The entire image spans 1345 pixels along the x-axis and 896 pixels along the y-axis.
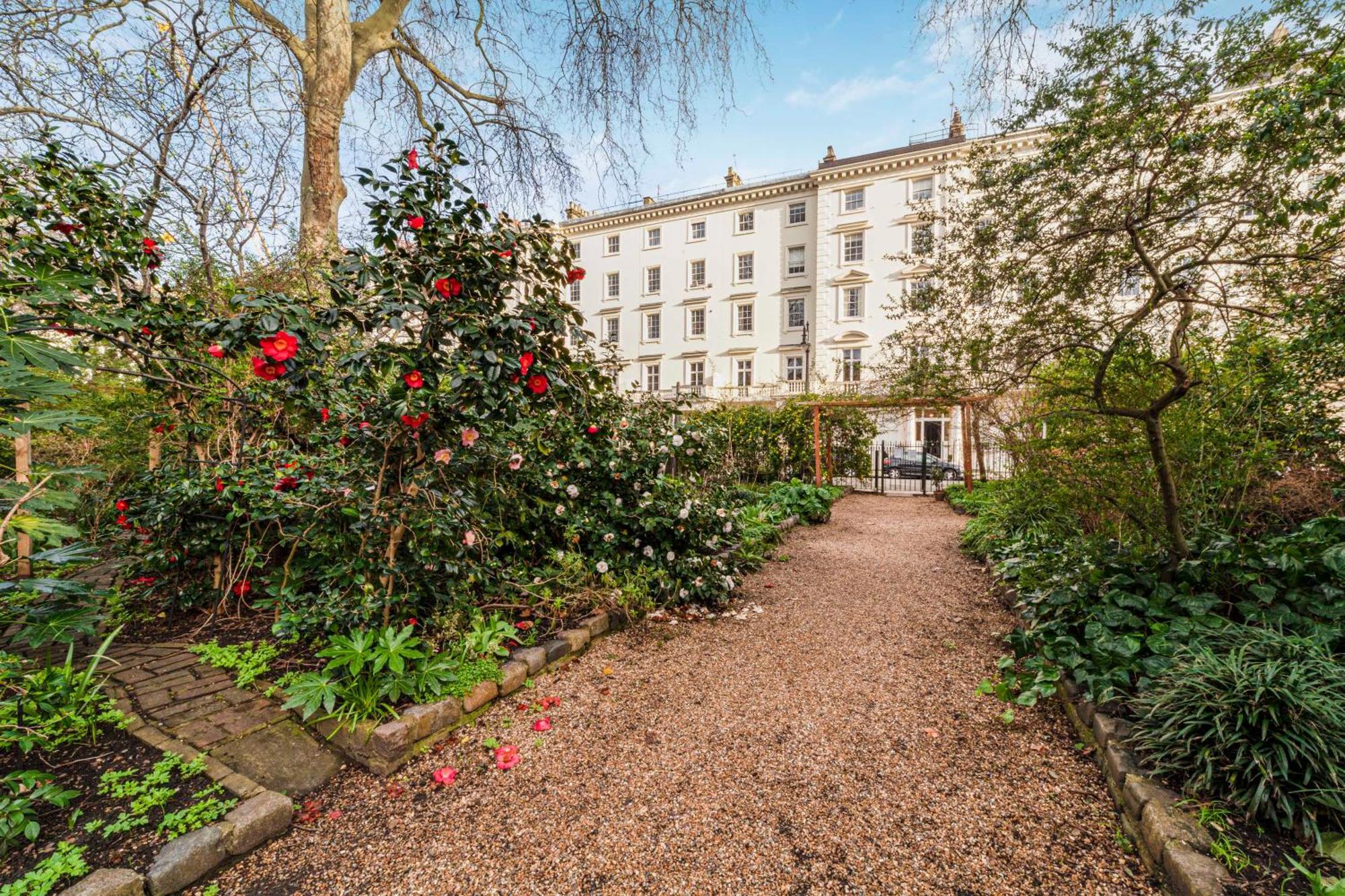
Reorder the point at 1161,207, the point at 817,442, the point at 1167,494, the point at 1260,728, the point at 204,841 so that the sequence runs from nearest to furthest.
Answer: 1. the point at 204,841
2. the point at 1260,728
3. the point at 1167,494
4. the point at 1161,207
5. the point at 817,442

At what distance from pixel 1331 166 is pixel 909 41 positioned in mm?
2049

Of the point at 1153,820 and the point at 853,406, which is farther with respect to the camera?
the point at 853,406

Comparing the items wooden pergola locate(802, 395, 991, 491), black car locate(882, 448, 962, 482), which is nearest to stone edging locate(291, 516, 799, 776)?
wooden pergola locate(802, 395, 991, 491)

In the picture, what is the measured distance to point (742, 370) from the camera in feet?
83.4

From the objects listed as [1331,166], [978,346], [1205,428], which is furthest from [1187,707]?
[1331,166]

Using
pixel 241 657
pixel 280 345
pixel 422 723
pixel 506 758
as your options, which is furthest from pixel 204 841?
pixel 280 345

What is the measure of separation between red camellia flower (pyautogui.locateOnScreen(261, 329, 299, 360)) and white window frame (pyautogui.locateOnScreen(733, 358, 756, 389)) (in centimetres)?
2401

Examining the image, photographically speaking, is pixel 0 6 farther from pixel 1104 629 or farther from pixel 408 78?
pixel 1104 629

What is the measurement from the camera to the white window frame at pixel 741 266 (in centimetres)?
2536

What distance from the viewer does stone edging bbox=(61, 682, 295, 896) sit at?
4.25 feet

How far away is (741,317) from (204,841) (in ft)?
84.5

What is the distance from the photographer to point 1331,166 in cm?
232

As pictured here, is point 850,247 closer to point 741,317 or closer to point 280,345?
point 741,317

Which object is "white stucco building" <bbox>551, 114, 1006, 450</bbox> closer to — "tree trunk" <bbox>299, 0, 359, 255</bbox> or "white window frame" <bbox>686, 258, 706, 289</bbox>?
"white window frame" <bbox>686, 258, 706, 289</bbox>
